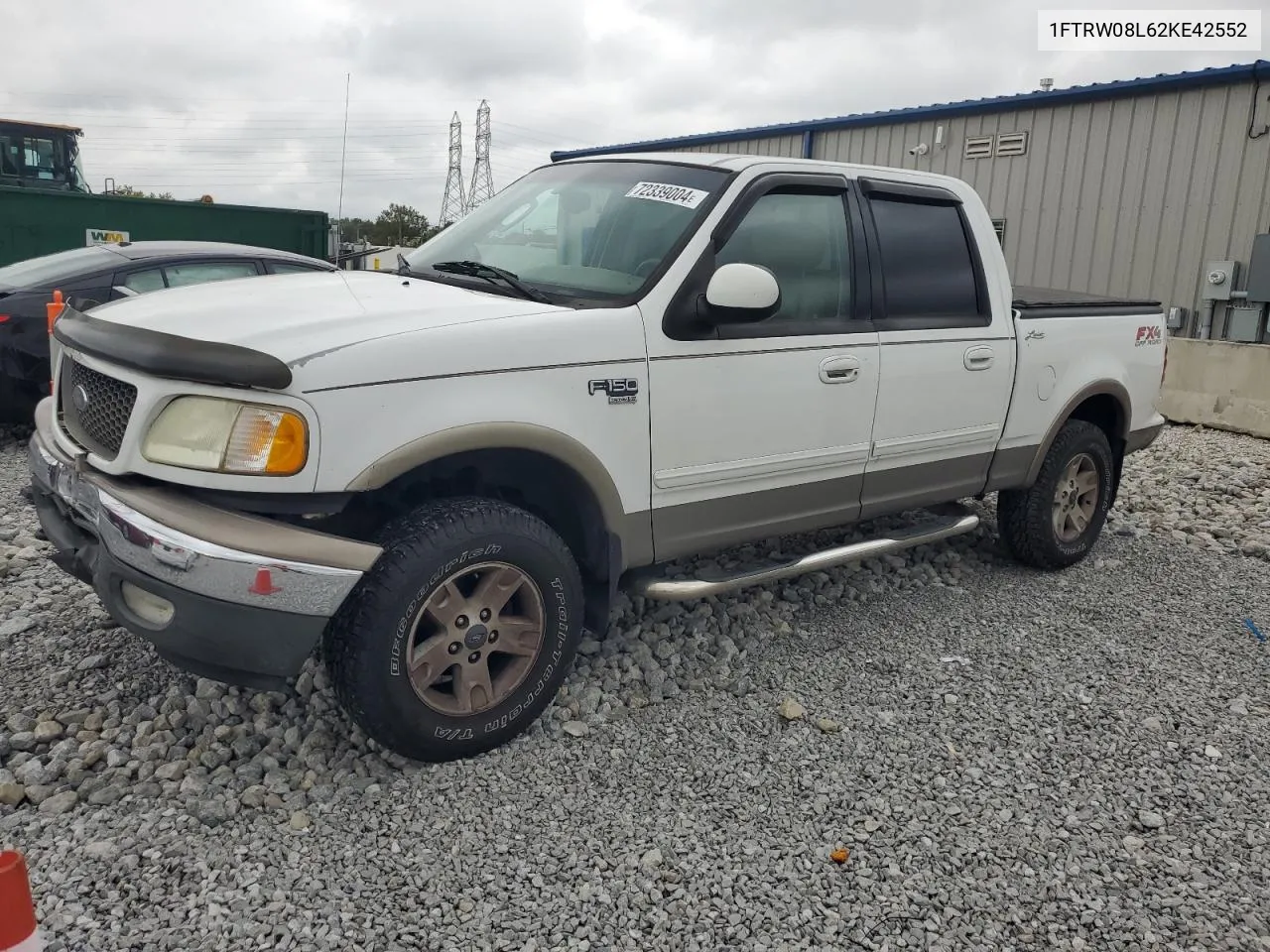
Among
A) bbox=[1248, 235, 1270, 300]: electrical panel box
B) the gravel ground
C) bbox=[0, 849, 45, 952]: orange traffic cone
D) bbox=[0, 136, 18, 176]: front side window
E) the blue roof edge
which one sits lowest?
the gravel ground

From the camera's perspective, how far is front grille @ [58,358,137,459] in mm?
2854

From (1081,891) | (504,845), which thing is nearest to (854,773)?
(1081,891)

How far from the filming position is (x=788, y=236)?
12.6 feet

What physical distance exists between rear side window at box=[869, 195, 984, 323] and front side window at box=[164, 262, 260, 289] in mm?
4844

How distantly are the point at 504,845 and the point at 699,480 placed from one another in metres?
1.42

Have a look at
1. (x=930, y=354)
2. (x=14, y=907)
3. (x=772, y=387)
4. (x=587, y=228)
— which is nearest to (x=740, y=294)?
(x=772, y=387)

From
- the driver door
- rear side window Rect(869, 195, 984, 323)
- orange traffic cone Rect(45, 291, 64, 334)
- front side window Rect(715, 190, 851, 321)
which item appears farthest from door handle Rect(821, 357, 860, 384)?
orange traffic cone Rect(45, 291, 64, 334)

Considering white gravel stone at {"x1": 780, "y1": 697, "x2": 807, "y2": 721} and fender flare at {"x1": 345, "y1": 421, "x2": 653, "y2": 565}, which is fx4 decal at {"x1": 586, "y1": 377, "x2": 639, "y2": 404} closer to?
fender flare at {"x1": 345, "y1": 421, "x2": 653, "y2": 565}

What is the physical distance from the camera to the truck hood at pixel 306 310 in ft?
8.98

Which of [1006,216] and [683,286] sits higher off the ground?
[1006,216]

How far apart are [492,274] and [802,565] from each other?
1650 millimetres

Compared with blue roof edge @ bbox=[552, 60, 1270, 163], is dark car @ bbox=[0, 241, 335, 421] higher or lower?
lower

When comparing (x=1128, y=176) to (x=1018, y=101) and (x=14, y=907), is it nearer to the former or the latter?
(x=1018, y=101)

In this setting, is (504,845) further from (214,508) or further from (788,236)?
(788,236)
